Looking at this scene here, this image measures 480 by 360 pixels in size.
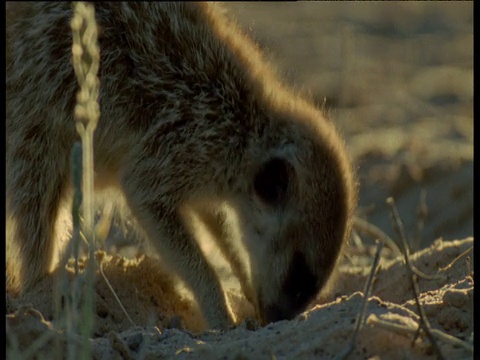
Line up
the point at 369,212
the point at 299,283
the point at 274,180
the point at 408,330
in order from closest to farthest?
the point at 408,330
the point at 299,283
the point at 274,180
the point at 369,212

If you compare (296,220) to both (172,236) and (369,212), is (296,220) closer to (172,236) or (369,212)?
(172,236)

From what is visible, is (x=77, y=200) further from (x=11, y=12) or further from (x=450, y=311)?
(x=11, y=12)

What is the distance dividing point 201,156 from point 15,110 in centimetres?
91

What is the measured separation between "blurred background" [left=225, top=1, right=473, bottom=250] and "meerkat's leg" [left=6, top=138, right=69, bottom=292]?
1.28 metres

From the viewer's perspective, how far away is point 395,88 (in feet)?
35.5

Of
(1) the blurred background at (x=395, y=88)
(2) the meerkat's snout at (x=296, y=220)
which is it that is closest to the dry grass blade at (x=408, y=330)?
(2) the meerkat's snout at (x=296, y=220)

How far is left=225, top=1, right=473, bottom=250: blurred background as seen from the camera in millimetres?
8159

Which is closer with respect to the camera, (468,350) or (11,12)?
(468,350)

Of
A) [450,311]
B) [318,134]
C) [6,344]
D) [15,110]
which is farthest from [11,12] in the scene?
[450,311]

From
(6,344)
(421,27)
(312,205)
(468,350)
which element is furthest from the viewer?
(421,27)

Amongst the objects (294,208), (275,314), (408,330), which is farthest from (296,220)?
(408,330)

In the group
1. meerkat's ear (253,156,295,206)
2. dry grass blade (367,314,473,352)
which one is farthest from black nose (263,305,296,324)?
dry grass blade (367,314,473,352)

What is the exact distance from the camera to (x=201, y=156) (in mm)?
4965

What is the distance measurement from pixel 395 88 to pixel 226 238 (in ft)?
19.0
